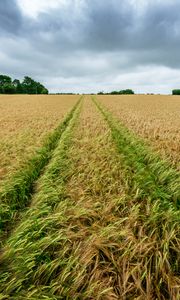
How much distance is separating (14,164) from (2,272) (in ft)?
12.4

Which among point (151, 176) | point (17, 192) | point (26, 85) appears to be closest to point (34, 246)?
point (17, 192)

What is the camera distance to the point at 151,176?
5535 millimetres

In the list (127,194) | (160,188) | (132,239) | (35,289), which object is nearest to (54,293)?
(35,289)

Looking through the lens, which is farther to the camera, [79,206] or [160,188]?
[160,188]

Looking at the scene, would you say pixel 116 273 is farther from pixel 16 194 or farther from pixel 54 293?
pixel 16 194

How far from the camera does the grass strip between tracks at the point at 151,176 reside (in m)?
4.47

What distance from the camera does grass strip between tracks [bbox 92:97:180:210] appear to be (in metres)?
4.47

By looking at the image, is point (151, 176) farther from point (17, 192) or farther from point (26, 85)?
point (26, 85)

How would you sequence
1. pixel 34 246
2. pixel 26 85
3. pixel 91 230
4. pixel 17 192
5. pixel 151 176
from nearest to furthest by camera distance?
pixel 34 246, pixel 91 230, pixel 17 192, pixel 151 176, pixel 26 85

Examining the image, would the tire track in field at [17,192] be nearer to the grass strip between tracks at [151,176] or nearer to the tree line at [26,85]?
the grass strip between tracks at [151,176]

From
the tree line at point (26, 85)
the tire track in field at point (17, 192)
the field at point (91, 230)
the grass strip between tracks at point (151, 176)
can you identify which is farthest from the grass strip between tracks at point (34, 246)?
the tree line at point (26, 85)

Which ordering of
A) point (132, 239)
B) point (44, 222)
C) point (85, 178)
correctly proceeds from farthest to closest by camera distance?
point (85, 178)
point (44, 222)
point (132, 239)

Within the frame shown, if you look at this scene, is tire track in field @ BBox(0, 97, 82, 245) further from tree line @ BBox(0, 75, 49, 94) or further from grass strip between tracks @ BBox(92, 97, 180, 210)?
tree line @ BBox(0, 75, 49, 94)

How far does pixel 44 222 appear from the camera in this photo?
3654 mm
